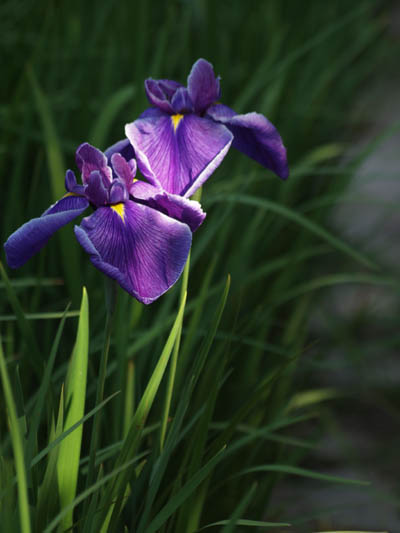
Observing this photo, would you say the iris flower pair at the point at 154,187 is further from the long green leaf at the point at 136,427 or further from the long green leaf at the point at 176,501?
the long green leaf at the point at 176,501

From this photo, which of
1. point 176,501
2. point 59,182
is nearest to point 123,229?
point 176,501

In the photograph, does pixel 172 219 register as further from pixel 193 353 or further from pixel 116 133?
pixel 116 133

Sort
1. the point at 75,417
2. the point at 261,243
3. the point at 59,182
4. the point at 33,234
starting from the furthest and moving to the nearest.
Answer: the point at 261,243
the point at 59,182
the point at 75,417
the point at 33,234

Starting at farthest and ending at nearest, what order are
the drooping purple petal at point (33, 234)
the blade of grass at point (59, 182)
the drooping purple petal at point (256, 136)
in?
the blade of grass at point (59, 182), the drooping purple petal at point (256, 136), the drooping purple petal at point (33, 234)

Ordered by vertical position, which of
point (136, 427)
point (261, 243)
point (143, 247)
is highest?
point (143, 247)

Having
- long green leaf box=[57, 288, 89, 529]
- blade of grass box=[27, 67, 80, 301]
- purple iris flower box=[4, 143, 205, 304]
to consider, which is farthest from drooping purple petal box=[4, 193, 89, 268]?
blade of grass box=[27, 67, 80, 301]

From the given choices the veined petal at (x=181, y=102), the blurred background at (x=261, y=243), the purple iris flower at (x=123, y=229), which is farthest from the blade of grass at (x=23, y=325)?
the veined petal at (x=181, y=102)

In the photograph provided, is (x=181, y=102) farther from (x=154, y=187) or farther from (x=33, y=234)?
(x=33, y=234)
